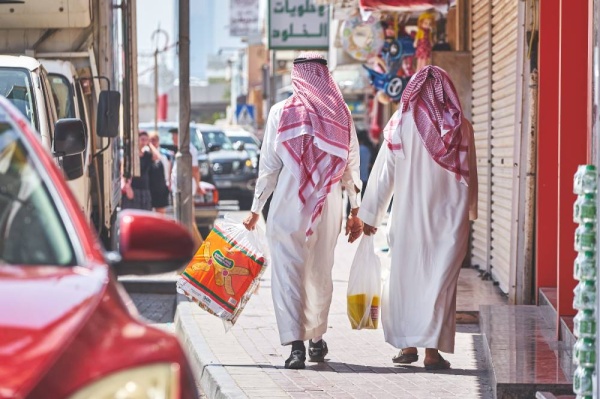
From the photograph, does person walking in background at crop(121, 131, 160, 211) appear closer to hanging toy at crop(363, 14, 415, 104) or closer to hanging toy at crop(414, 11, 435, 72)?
hanging toy at crop(363, 14, 415, 104)

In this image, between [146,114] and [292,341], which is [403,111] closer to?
[292,341]

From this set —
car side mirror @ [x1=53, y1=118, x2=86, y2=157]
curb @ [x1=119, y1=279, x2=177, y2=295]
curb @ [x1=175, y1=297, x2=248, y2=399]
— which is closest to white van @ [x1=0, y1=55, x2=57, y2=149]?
car side mirror @ [x1=53, y1=118, x2=86, y2=157]

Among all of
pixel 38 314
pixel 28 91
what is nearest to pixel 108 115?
pixel 28 91

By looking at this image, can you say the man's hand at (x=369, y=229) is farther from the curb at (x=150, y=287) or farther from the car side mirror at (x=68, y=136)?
the curb at (x=150, y=287)

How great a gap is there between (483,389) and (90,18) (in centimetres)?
643

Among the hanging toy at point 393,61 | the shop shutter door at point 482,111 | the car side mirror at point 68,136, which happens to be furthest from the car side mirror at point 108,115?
the hanging toy at point 393,61

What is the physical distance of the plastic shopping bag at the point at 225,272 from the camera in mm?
8633

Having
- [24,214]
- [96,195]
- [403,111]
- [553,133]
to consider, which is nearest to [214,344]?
[403,111]

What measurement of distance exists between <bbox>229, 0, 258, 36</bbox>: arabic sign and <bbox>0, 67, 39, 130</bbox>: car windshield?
51.4m

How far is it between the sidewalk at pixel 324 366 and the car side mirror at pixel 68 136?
152 centimetres

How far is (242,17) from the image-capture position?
6203 cm

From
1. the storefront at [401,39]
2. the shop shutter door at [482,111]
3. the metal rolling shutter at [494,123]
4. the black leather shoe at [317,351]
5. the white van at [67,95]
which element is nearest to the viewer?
the black leather shoe at [317,351]

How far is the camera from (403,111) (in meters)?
8.54

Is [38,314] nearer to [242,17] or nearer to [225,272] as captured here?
[225,272]
